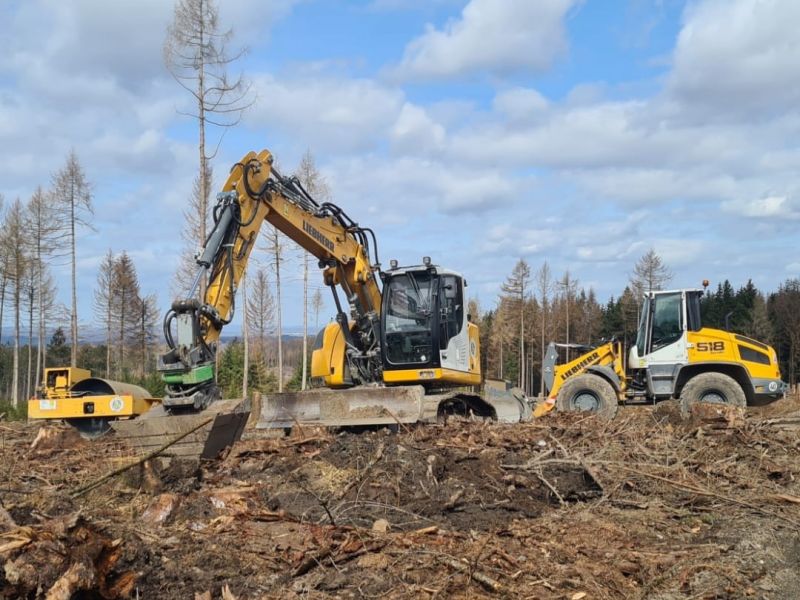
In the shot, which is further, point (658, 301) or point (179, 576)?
point (658, 301)

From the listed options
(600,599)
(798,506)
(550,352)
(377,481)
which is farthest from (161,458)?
(550,352)

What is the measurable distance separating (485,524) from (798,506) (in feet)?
11.6

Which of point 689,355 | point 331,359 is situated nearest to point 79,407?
point 331,359

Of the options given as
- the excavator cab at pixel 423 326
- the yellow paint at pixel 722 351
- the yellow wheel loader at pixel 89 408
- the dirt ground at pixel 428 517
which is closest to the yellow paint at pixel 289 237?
the excavator cab at pixel 423 326

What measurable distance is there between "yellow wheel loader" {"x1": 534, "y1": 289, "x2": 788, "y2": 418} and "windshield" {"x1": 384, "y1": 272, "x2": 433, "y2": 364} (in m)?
4.38

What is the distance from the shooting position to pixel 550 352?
1717cm

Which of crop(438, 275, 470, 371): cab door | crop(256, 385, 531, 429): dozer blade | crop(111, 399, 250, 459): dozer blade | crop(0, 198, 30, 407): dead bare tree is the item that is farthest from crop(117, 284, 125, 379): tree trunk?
crop(111, 399, 250, 459): dozer blade

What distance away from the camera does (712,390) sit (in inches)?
594

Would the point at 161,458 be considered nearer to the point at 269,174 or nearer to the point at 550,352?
the point at 269,174

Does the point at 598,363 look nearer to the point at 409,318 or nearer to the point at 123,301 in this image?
the point at 409,318

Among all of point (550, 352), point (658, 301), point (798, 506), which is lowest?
point (798, 506)

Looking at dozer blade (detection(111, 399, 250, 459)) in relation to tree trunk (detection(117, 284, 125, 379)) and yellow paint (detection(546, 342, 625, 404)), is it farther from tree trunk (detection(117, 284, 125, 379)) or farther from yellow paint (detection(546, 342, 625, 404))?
tree trunk (detection(117, 284, 125, 379))

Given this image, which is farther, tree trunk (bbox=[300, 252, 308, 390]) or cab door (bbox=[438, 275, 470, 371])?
tree trunk (bbox=[300, 252, 308, 390])

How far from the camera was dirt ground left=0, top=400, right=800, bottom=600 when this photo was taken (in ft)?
16.0
